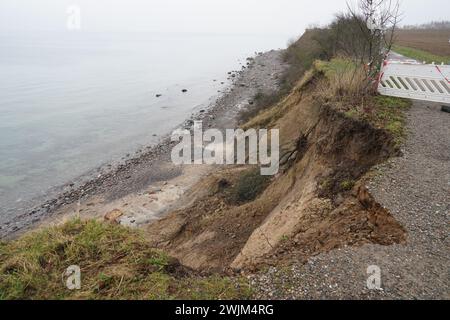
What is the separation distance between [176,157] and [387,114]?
14.0 metres

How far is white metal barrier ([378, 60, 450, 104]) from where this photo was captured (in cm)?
1143

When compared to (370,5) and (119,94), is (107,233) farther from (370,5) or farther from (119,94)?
(119,94)

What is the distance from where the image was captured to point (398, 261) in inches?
215

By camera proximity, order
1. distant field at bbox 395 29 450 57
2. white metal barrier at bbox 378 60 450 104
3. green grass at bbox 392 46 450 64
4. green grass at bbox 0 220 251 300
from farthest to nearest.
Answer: distant field at bbox 395 29 450 57, green grass at bbox 392 46 450 64, white metal barrier at bbox 378 60 450 104, green grass at bbox 0 220 251 300

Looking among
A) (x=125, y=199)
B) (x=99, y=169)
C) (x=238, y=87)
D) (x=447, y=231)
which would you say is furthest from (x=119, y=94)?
(x=447, y=231)

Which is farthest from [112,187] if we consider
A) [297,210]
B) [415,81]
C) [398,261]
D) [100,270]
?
[398,261]

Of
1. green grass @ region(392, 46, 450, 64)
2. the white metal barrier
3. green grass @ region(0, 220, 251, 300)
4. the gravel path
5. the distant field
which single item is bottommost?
green grass @ region(0, 220, 251, 300)

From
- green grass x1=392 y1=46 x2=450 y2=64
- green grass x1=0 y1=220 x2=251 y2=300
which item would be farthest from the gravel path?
green grass x1=392 y1=46 x2=450 y2=64

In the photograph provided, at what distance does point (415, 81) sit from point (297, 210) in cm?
741

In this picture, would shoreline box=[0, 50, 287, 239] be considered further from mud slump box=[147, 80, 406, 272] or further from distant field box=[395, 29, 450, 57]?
distant field box=[395, 29, 450, 57]

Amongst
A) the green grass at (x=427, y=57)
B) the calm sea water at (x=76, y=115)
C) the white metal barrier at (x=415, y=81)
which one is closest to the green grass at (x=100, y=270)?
the white metal barrier at (x=415, y=81)

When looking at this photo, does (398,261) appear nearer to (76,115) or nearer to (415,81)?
(415,81)

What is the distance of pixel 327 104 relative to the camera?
11875 mm

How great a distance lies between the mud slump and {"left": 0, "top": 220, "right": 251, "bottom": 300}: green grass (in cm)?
126
